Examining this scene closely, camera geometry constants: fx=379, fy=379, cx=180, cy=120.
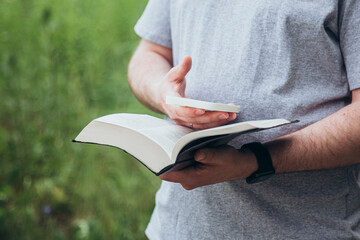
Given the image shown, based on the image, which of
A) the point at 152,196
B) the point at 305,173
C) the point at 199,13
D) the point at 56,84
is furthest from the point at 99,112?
the point at 305,173

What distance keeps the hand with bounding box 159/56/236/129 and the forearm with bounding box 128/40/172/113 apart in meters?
0.15

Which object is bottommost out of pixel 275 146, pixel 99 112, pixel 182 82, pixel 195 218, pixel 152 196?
pixel 152 196

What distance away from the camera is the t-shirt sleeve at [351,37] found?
817 mm

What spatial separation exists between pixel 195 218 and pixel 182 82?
36 cm

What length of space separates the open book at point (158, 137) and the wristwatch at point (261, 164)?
9 cm

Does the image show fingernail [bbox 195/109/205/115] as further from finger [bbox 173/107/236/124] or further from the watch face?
the watch face

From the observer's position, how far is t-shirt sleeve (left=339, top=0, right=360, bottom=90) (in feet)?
2.68

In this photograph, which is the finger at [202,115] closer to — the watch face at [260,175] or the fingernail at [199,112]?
the fingernail at [199,112]

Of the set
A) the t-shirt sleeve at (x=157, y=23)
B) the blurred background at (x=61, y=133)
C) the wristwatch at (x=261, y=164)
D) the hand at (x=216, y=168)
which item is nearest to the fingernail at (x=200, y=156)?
the hand at (x=216, y=168)

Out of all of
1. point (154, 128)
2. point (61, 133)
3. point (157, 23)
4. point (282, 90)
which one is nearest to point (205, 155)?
point (154, 128)

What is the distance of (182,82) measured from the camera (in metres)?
0.85

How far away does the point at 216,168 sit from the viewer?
775 millimetres

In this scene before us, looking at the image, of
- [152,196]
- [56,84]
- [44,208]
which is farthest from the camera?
[56,84]

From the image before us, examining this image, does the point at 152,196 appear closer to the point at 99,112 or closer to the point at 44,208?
the point at 44,208
